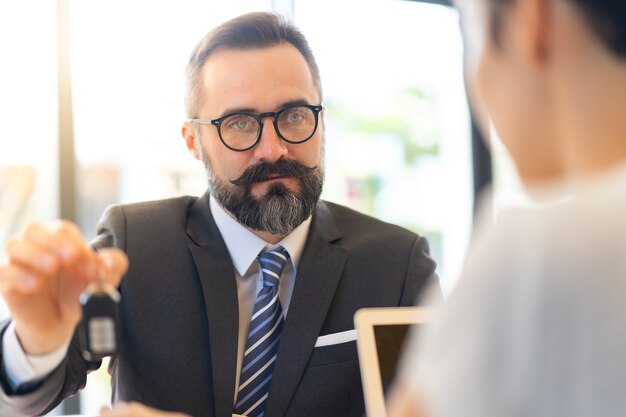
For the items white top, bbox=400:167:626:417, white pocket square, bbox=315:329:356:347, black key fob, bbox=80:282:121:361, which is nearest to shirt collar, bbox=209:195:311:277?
white pocket square, bbox=315:329:356:347

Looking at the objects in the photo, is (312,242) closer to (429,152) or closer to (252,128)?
(252,128)

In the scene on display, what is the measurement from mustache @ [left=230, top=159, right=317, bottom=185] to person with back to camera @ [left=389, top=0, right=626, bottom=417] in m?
1.35

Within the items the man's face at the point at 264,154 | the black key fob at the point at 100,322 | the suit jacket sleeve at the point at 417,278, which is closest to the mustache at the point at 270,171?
the man's face at the point at 264,154

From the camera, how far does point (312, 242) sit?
2039mm

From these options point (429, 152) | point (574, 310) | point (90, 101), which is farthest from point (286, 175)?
point (429, 152)

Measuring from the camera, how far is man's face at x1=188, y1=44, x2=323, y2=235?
200 centimetres

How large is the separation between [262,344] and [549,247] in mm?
1305

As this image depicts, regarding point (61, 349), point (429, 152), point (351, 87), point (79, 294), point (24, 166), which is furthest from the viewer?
point (429, 152)

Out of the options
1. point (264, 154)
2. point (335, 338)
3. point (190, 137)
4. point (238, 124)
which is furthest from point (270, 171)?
point (335, 338)

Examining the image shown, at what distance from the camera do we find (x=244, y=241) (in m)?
1.99

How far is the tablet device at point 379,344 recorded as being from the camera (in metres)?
1.44

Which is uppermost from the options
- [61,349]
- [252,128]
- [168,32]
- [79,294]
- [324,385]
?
[168,32]

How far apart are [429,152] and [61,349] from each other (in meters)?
3.87

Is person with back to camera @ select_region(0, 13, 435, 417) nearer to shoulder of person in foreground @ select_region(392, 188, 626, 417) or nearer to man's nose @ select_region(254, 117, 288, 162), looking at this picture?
man's nose @ select_region(254, 117, 288, 162)
